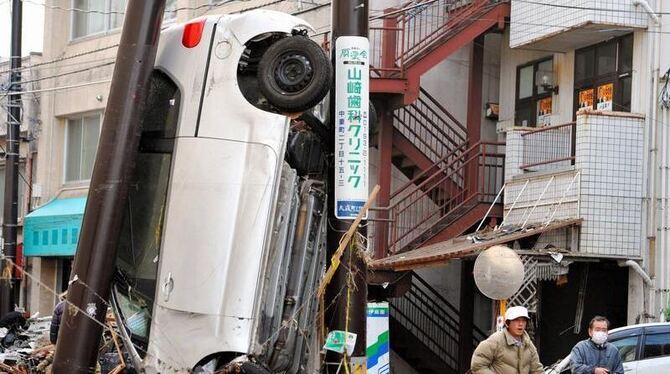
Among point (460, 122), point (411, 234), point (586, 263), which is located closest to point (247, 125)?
point (586, 263)

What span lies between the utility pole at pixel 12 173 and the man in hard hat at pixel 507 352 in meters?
15.2

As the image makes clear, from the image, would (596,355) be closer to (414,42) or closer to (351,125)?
(351,125)

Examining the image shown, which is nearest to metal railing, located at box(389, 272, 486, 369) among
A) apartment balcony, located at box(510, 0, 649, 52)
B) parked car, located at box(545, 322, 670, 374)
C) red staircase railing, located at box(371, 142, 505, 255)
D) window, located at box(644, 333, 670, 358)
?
red staircase railing, located at box(371, 142, 505, 255)

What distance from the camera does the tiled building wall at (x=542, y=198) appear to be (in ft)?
55.5

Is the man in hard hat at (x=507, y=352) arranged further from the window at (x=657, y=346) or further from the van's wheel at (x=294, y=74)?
the window at (x=657, y=346)

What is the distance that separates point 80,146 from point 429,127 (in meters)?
10.2

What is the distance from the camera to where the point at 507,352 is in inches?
338

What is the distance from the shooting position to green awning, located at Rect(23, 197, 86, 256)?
24.8m

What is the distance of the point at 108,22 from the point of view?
27297 mm

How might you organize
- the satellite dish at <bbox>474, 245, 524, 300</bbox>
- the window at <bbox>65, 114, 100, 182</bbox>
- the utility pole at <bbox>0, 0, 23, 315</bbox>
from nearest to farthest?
the satellite dish at <bbox>474, 245, 524, 300</bbox> → the utility pole at <bbox>0, 0, 23, 315</bbox> → the window at <bbox>65, 114, 100, 182</bbox>

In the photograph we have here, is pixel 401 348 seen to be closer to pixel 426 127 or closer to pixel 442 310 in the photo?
pixel 442 310

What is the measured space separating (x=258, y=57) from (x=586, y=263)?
10705 mm

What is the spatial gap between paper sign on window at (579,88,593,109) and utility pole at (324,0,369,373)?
11050 mm

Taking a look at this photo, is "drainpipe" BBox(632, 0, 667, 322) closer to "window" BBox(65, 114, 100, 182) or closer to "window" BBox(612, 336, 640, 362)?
"window" BBox(612, 336, 640, 362)
